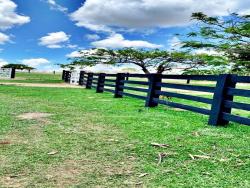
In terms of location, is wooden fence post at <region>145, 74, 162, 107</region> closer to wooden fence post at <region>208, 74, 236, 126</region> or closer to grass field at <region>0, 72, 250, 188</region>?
grass field at <region>0, 72, 250, 188</region>

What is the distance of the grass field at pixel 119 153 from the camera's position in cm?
411

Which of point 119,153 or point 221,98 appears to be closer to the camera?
point 119,153

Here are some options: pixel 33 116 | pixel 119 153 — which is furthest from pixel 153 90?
pixel 119 153

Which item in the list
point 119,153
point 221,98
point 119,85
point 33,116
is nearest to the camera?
point 119,153

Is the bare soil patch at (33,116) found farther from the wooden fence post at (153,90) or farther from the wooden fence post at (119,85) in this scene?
the wooden fence post at (119,85)

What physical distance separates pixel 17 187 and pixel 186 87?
7.07 m

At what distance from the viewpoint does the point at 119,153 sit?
5273 millimetres

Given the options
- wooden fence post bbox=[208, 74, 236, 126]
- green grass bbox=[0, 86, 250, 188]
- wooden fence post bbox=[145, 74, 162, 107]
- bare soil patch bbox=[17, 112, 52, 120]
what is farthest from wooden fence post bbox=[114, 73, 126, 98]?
wooden fence post bbox=[208, 74, 236, 126]

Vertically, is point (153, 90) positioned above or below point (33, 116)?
above

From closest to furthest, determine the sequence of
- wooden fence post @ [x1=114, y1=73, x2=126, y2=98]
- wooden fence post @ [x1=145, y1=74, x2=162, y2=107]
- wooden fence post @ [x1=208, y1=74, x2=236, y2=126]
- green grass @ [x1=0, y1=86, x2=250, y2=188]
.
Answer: green grass @ [x1=0, y1=86, x2=250, y2=188] → wooden fence post @ [x1=208, y1=74, x2=236, y2=126] → wooden fence post @ [x1=145, y1=74, x2=162, y2=107] → wooden fence post @ [x1=114, y1=73, x2=126, y2=98]

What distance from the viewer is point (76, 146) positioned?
5.67 meters

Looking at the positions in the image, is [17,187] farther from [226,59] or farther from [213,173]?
[226,59]

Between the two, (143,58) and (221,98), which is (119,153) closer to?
(221,98)

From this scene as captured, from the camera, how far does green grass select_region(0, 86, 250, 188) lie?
4102 mm
